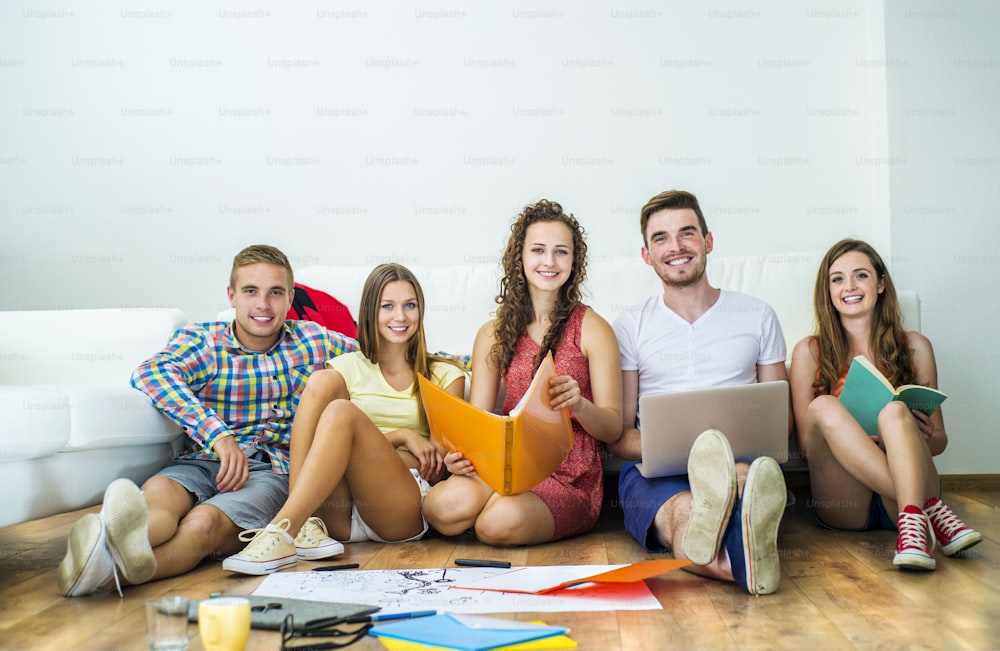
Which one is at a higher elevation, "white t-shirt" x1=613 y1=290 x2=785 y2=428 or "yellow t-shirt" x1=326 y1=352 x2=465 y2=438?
"white t-shirt" x1=613 y1=290 x2=785 y2=428

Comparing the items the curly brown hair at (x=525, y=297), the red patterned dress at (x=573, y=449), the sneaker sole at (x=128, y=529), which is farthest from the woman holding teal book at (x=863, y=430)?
the sneaker sole at (x=128, y=529)

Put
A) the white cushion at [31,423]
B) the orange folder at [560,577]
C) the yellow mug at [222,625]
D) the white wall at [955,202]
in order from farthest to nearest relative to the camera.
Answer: the white wall at [955,202], the white cushion at [31,423], the orange folder at [560,577], the yellow mug at [222,625]

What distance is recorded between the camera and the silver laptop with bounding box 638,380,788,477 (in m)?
2.10

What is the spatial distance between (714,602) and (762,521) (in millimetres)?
185

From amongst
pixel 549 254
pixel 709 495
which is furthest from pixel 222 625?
pixel 549 254

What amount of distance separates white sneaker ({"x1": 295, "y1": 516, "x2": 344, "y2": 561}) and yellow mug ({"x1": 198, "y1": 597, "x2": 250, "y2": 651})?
81 cm

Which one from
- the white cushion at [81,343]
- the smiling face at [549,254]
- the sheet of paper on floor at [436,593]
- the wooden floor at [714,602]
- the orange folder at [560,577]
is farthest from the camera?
the white cushion at [81,343]

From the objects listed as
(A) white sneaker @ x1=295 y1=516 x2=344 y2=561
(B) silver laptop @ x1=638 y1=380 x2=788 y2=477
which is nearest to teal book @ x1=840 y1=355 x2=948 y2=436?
(B) silver laptop @ x1=638 y1=380 x2=788 y2=477

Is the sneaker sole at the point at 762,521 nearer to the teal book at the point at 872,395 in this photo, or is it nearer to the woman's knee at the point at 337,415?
the teal book at the point at 872,395

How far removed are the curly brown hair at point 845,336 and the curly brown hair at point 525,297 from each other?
2.41ft

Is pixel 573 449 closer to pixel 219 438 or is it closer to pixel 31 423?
pixel 219 438

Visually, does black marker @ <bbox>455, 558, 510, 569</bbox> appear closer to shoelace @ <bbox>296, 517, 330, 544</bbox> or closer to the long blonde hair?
shoelace @ <bbox>296, 517, 330, 544</bbox>

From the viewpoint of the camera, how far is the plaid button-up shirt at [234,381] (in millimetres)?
2361

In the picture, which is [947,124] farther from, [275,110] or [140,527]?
[140,527]
